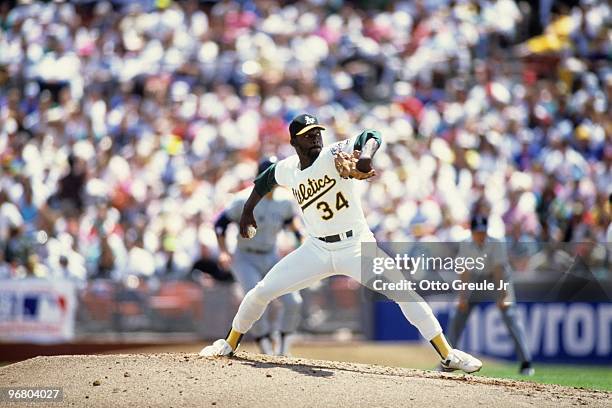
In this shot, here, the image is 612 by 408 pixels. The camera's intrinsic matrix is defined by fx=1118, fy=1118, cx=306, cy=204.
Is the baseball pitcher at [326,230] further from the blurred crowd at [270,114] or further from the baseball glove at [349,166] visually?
the blurred crowd at [270,114]

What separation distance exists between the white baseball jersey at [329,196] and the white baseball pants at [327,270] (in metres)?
0.11

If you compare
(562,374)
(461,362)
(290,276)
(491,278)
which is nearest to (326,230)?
(290,276)

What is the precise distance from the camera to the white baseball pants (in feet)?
28.8

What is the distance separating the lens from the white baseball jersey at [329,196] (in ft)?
28.6

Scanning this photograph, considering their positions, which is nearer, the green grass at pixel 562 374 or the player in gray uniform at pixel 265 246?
the green grass at pixel 562 374

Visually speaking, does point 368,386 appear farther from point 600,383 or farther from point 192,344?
point 192,344

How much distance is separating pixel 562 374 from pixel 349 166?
571 centimetres

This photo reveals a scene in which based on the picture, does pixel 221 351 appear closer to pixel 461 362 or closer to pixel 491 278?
pixel 461 362

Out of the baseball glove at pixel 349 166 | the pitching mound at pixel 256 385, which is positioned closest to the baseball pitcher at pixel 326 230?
the baseball glove at pixel 349 166

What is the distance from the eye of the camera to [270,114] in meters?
18.8

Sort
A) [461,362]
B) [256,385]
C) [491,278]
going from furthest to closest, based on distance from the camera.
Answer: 1. [491,278]
2. [461,362]
3. [256,385]

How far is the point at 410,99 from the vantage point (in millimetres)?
18969

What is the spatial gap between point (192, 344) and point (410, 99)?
6102 mm

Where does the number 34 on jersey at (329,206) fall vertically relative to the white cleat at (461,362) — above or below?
above
